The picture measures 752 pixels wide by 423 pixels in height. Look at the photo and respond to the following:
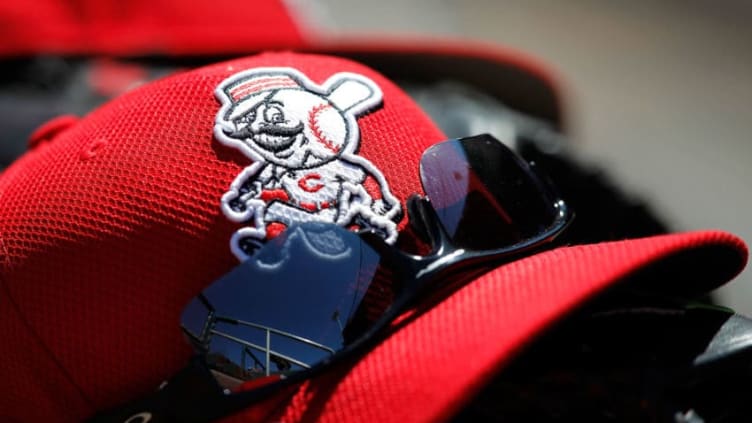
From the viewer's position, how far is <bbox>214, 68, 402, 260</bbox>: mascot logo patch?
0.45 metres

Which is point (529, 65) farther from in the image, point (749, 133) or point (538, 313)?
point (538, 313)

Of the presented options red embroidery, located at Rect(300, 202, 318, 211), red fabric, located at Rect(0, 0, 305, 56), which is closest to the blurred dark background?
red fabric, located at Rect(0, 0, 305, 56)

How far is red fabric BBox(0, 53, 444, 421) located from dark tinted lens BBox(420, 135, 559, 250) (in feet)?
0.06

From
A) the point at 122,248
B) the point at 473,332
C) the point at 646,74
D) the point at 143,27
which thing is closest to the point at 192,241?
the point at 122,248

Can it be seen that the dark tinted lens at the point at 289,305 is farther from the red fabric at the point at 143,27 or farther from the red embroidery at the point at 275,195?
the red fabric at the point at 143,27

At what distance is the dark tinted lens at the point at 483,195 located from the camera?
1.50ft

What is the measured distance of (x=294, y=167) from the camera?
0.46 m

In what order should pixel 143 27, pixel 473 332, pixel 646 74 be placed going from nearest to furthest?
pixel 473 332
pixel 143 27
pixel 646 74

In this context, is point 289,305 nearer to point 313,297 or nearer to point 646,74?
point 313,297

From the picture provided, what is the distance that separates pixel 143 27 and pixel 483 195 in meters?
0.75

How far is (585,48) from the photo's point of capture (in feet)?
5.32

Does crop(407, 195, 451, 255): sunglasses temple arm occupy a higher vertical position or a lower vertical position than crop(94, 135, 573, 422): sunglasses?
higher

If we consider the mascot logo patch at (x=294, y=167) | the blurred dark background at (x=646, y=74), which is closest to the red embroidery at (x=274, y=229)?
the mascot logo patch at (x=294, y=167)

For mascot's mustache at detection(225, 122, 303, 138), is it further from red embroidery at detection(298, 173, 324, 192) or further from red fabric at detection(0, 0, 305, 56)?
red fabric at detection(0, 0, 305, 56)
